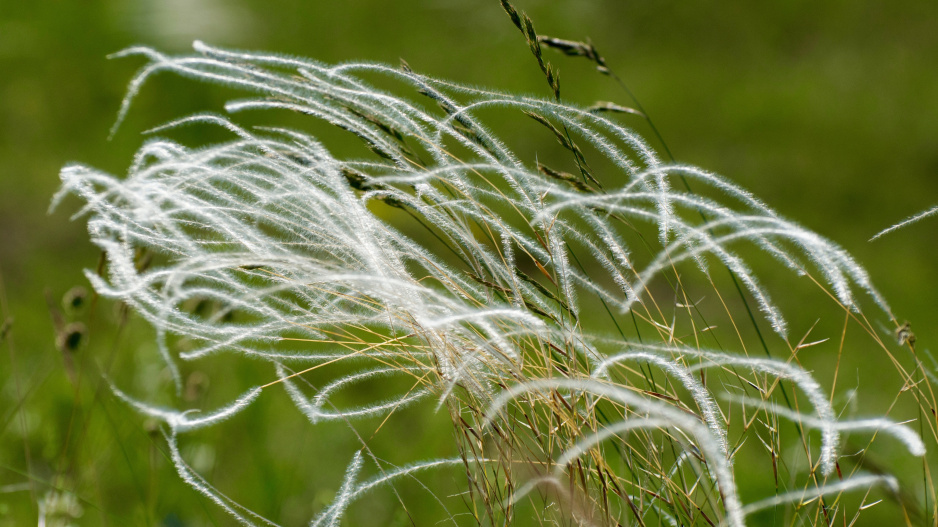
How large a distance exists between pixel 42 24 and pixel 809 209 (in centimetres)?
506

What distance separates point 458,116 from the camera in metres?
1.22

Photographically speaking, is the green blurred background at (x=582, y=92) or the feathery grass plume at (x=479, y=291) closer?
the feathery grass plume at (x=479, y=291)

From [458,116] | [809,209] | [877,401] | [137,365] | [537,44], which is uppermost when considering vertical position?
[537,44]

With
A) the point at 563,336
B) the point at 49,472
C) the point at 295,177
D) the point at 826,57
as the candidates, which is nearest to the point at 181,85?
the point at 49,472

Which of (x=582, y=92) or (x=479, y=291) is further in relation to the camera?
(x=582, y=92)

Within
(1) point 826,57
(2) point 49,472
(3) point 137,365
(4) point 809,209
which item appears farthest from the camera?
(1) point 826,57

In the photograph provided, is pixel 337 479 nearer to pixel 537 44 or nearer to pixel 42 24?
pixel 537 44

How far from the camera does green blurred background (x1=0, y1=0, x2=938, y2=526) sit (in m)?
3.32

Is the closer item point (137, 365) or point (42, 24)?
point (137, 365)

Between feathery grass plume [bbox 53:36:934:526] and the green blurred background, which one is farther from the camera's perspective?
the green blurred background

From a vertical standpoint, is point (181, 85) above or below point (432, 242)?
above

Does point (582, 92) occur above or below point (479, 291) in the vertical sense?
above

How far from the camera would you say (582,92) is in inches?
173

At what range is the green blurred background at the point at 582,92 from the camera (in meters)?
3.32
